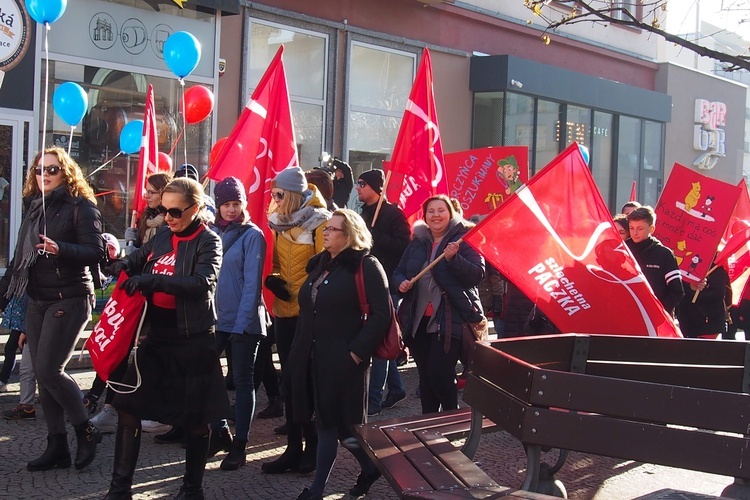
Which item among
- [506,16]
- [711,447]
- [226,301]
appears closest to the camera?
[711,447]

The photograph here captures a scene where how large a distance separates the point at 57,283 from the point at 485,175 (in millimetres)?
5969

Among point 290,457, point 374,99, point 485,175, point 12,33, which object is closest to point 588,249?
point 290,457

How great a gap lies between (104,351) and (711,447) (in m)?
2.95

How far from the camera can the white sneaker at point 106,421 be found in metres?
6.74

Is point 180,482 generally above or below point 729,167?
below

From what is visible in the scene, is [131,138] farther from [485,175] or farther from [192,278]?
[192,278]

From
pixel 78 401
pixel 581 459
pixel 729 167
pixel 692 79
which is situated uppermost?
pixel 692 79

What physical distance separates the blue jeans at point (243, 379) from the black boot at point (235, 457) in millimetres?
38

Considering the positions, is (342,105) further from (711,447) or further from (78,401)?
(711,447)

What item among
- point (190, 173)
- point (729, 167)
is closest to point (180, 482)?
point (190, 173)

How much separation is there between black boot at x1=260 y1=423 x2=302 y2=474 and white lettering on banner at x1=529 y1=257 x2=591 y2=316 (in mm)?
1696

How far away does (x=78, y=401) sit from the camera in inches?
225

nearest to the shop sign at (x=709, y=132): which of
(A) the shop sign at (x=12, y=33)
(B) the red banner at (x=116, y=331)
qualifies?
(A) the shop sign at (x=12, y=33)

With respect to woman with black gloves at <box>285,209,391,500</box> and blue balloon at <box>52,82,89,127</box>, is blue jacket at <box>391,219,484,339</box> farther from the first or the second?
blue balloon at <box>52,82,89,127</box>
